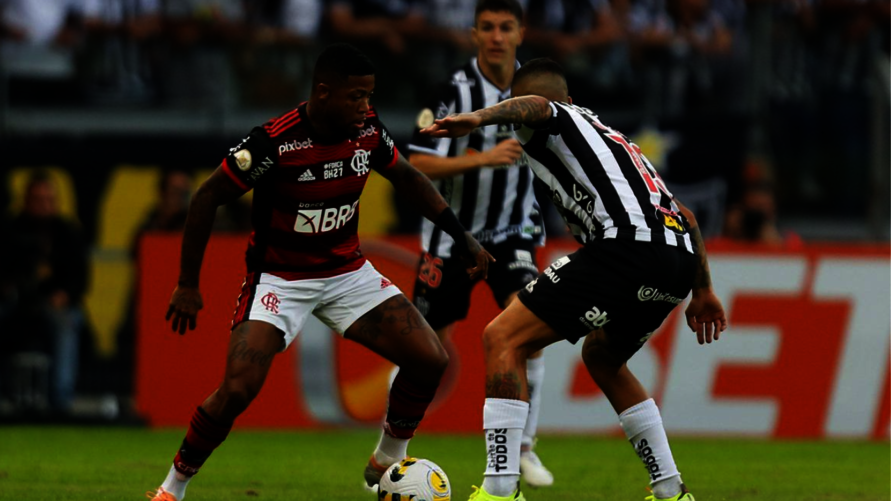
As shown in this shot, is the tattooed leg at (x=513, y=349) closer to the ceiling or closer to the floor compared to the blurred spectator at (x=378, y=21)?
closer to the ceiling

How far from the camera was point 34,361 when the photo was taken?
13766mm

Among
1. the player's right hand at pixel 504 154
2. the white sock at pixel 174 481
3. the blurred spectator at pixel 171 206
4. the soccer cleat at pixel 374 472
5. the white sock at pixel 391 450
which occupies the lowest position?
the blurred spectator at pixel 171 206

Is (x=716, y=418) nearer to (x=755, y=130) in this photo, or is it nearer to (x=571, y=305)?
(x=755, y=130)

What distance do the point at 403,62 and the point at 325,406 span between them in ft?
14.7

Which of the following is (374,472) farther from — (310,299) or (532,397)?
(532,397)

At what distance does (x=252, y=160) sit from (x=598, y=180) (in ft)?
5.71

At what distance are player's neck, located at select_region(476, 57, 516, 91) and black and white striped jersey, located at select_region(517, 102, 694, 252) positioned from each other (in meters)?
2.26

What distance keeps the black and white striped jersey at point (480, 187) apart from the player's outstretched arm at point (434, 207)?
4.72 ft

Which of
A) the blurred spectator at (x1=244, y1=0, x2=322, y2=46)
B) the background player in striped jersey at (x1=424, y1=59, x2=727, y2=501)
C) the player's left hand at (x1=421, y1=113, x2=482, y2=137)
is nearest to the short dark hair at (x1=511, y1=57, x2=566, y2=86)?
the background player in striped jersey at (x1=424, y1=59, x2=727, y2=501)

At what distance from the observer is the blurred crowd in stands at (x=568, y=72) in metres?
15.3

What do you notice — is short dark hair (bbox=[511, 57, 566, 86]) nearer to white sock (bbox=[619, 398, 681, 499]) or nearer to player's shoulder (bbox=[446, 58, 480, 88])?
white sock (bbox=[619, 398, 681, 499])

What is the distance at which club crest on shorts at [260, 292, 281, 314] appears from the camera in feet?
24.1

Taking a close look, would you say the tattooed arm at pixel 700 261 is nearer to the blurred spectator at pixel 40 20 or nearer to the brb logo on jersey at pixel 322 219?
the brb logo on jersey at pixel 322 219

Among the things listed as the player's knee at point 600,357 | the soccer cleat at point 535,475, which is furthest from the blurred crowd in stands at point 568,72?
the player's knee at point 600,357
